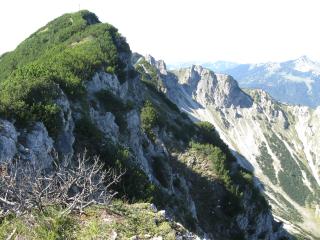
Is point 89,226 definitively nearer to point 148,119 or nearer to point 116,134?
point 116,134

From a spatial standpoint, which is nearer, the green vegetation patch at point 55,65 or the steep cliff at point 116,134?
the steep cliff at point 116,134

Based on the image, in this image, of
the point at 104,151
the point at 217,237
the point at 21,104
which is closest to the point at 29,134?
the point at 21,104

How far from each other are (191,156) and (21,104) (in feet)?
200

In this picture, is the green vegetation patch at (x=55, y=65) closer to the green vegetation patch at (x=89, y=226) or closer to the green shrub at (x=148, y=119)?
the green shrub at (x=148, y=119)

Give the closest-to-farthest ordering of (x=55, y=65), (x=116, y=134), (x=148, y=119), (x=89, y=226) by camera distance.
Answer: (x=89, y=226) → (x=116, y=134) → (x=55, y=65) → (x=148, y=119)

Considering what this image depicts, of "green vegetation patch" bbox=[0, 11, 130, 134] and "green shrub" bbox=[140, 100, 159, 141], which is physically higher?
"green vegetation patch" bbox=[0, 11, 130, 134]

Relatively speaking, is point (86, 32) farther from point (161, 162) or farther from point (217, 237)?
point (217, 237)

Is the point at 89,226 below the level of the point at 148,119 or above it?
above

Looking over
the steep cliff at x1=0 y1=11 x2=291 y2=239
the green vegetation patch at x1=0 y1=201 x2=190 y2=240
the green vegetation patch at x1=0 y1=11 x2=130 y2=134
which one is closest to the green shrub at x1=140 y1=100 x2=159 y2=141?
the steep cliff at x1=0 y1=11 x2=291 y2=239

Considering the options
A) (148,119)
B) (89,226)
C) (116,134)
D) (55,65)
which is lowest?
(148,119)

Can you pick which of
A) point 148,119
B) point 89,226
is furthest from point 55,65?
point 89,226

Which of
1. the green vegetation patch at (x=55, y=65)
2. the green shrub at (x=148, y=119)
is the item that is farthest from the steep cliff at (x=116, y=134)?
the green shrub at (x=148, y=119)

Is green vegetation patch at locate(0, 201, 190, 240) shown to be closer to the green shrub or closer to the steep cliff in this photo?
the steep cliff

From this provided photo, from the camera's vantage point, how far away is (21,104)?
35438 millimetres
